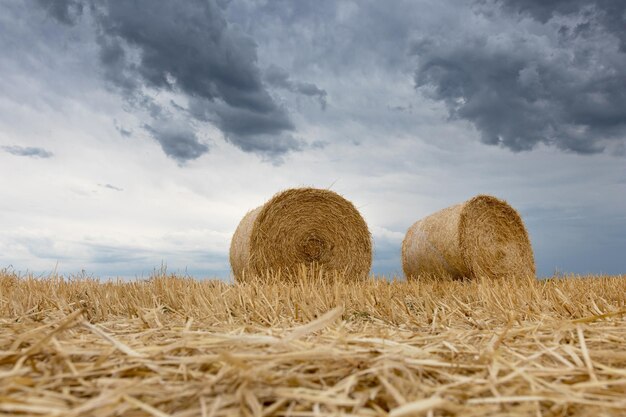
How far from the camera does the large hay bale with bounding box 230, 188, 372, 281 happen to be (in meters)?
8.20

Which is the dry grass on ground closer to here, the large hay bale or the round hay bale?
the large hay bale

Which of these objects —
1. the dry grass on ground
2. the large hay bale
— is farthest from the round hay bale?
the dry grass on ground

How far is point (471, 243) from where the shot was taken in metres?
9.76

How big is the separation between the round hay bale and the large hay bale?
162 cm

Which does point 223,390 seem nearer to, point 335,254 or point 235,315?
point 235,315

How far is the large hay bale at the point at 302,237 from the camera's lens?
26.9 ft

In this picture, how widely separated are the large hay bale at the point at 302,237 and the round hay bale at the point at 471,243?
5.31 feet

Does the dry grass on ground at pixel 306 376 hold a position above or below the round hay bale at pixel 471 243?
below

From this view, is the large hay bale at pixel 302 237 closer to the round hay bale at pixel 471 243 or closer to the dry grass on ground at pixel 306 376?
the round hay bale at pixel 471 243

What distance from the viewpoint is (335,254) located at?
8.91 meters

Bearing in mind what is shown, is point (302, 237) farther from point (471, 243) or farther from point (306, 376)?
point (306, 376)

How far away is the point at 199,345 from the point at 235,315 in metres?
2.18

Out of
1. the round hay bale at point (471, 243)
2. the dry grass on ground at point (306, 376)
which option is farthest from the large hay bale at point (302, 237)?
the dry grass on ground at point (306, 376)

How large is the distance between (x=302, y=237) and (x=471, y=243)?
316 cm
